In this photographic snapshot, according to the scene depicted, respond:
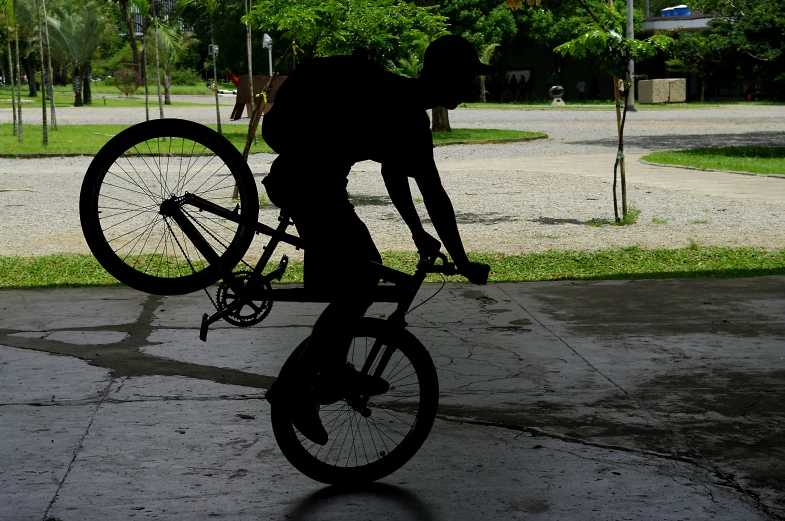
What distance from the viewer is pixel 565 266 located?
35.4 ft

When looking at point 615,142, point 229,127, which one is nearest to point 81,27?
point 229,127

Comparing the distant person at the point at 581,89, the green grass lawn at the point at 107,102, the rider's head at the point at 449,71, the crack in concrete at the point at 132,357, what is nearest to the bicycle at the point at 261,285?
the rider's head at the point at 449,71

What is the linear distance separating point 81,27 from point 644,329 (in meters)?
55.4

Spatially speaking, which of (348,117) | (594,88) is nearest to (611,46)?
(348,117)

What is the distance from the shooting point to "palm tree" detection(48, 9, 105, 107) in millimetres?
57094

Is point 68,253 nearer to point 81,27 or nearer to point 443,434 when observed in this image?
point 443,434

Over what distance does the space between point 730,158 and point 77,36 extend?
43.9m

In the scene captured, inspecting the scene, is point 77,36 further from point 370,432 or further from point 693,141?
point 370,432

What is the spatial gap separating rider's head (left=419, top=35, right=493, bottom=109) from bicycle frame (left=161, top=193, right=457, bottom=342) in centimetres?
62

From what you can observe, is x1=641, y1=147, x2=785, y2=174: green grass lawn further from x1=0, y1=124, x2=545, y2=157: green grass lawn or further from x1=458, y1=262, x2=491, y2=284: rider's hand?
x1=458, y1=262, x2=491, y2=284: rider's hand

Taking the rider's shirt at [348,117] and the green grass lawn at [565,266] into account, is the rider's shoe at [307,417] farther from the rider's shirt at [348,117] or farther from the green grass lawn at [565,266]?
the green grass lawn at [565,266]

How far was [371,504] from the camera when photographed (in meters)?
4.44

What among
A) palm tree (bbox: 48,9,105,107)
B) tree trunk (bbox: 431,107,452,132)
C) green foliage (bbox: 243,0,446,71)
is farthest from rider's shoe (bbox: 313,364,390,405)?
palm tree (bbox: 48,9,105,107)

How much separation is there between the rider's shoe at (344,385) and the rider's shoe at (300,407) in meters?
0.06
